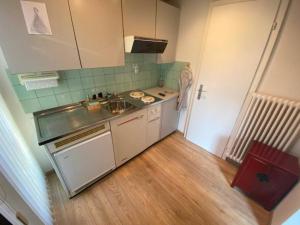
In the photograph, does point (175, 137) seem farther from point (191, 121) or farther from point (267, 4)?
point (267, 4)

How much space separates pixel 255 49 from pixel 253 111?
2.35ft

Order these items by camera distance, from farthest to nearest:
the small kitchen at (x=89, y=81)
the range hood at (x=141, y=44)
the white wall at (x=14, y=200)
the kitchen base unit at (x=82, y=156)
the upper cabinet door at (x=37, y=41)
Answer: the range hood at (x=141, y=44) < the kitchen base unit at (x=82, y=156) < the small kitchen at (x=89, y=81) < the upper cabinet door at (x=37, y=41) < the white wall at (x=14, y=200)

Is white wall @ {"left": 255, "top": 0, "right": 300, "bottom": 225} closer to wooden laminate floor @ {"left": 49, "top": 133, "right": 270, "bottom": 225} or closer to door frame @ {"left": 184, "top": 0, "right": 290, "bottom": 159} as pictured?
door frame @ {"left": 184, "top": 0, "right": 290, "bottom": 159}

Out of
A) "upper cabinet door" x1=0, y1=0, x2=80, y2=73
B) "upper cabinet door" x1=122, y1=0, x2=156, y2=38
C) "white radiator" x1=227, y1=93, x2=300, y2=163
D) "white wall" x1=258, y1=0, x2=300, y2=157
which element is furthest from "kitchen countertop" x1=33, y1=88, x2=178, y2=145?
"white wall" x1=258, y1=0, x2=300, y2=157

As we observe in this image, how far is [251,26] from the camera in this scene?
1.48 meters

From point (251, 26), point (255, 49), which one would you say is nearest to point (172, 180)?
point (255, 49)

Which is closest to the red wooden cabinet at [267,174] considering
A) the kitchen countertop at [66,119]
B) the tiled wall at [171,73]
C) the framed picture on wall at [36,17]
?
the kitchen countertop at [66,119]

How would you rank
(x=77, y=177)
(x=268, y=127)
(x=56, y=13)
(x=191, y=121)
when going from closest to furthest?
(x=56, y=13)
(x=77, y=177)
(x=268, y=127)
(x=191, y=121)

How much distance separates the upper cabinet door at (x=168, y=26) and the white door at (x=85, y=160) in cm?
152

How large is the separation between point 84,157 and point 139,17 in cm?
172

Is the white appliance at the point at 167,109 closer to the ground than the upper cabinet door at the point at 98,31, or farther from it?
closer to the ground

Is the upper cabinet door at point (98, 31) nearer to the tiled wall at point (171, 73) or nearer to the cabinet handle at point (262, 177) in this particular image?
the tiled wall at point (171, 73)

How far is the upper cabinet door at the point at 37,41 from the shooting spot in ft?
3.07

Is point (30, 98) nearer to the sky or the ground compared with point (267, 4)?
nearer to the ground
